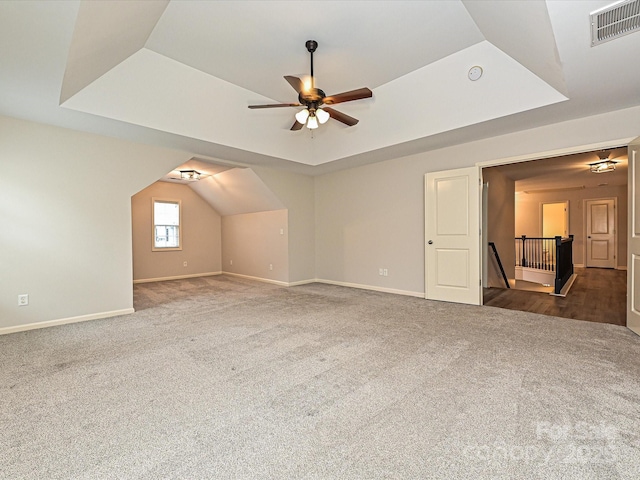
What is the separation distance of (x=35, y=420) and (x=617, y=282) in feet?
31.4

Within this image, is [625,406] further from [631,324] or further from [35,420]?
[35,420]

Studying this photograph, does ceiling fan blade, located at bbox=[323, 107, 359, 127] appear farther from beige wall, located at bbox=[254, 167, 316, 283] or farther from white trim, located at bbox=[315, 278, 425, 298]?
white trim, located at bbox=[315, 278, 425, 298]

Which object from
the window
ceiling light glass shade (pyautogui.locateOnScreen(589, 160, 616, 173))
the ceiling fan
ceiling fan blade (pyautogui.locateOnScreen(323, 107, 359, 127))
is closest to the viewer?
the ceiling fan

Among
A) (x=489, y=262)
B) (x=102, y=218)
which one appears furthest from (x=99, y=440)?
(x=489, y=262)

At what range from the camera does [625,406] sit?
188cm

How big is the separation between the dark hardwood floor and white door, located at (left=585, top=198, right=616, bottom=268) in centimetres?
333

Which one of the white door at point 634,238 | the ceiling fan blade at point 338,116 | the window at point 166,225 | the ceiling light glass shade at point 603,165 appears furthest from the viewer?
the window at point 166,225

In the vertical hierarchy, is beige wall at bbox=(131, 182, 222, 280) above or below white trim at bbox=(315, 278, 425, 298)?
above

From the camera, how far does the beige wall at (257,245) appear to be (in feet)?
22.0

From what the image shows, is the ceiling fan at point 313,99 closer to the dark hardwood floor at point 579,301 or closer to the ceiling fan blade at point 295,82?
the ceiling fan blade at point 295,82

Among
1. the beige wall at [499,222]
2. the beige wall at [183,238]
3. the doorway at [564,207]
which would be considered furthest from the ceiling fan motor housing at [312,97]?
the beige wall at [183,238]

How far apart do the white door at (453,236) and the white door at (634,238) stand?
158cm

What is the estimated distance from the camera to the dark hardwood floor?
13.2 feet

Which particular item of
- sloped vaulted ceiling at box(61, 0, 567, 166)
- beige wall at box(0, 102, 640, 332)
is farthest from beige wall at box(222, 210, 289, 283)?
sloped vaulted ceiling at box(61, 0, 567, 166)
